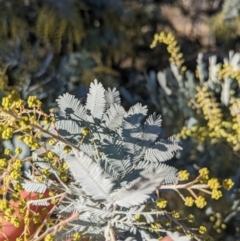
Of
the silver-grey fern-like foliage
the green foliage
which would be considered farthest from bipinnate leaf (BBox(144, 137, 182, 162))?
the green foliage

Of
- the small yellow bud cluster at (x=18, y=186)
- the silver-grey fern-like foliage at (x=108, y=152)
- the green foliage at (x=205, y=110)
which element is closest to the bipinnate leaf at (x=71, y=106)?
the silver-grey fern-like foliage at (x=108, y=152)

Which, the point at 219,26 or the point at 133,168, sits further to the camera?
the point at 219,26

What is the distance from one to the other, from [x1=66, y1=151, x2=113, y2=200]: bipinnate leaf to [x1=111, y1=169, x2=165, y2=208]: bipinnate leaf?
0.01 m

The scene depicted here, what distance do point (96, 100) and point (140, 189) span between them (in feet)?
0.52

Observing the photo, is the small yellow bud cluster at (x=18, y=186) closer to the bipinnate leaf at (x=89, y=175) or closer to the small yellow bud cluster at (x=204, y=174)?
the bipinnate leaf at (x=89, y=175)

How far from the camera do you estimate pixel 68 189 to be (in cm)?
53

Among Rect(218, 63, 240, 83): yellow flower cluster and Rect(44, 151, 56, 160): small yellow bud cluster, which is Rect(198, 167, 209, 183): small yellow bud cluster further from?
Rect(218, 63, 240, 83): yellow flower cluster

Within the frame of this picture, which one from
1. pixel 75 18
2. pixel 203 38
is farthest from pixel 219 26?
pixel 75 18

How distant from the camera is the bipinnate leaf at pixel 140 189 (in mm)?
426

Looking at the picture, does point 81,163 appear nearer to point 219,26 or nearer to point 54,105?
point 54,105

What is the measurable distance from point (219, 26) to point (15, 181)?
2.91ft

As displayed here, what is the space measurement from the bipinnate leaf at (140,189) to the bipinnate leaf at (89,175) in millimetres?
14

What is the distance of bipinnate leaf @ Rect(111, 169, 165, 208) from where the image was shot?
426 mm

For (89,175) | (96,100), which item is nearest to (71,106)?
(96,100)
